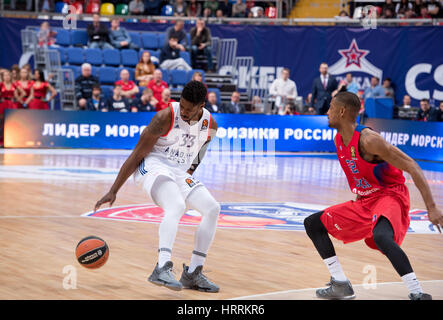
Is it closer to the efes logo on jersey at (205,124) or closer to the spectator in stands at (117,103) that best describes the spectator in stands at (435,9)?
the spectator in stands at (117,103)

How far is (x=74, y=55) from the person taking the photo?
2136cm

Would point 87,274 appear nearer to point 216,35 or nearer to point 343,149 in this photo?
point 343,149

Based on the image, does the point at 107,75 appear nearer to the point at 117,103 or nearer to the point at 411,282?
the point at 117,103

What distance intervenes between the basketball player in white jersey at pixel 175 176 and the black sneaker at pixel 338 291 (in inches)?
34.4

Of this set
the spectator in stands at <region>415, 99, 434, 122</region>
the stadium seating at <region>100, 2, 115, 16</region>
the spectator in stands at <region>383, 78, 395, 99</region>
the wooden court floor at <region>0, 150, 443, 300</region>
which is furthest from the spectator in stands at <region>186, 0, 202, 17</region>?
the wooden court floor at <region>0, 150, 443, 300</region>

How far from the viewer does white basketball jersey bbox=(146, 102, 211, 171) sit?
6.23 m

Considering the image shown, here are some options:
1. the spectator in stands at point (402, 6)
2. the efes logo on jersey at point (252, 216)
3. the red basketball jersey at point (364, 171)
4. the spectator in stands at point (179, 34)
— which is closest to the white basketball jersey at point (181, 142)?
the red basketball jersey at point (364, 171)

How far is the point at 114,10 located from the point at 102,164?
409 inches

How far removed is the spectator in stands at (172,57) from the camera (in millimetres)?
21406

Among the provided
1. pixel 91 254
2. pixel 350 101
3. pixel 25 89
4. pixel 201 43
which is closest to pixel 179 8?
pixel 201 43

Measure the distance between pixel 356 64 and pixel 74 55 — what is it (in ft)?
28.8

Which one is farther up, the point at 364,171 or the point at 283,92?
the point at 364,171

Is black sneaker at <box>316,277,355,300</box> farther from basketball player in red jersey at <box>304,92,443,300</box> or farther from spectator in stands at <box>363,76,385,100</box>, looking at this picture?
spectator in stands at <box>363,76,385,100</box>

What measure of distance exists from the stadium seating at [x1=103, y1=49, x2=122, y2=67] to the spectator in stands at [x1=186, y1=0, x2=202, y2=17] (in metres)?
4.10
